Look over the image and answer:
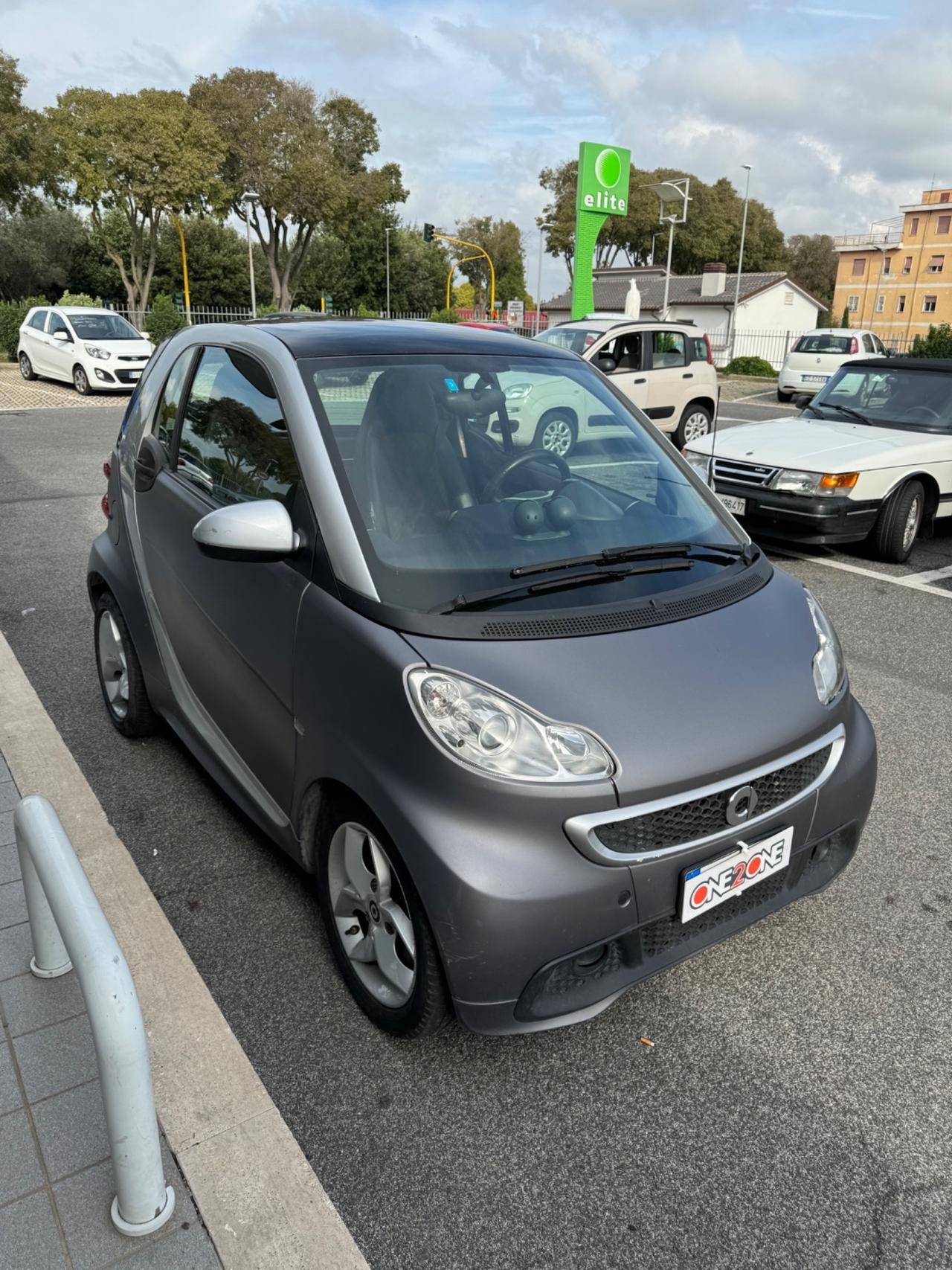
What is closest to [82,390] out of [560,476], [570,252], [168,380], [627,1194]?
[168,380]

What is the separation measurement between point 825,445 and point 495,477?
5.56 metres

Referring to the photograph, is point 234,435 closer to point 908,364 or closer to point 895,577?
point 895,577

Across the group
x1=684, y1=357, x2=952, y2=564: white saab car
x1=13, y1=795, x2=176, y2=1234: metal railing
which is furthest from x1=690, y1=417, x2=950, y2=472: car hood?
x1=13, y1=795, x2=176, y2=1234: metal railing

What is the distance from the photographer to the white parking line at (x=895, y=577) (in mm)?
6988

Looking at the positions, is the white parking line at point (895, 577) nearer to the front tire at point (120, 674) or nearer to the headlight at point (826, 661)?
the headlight at point (826, 661)

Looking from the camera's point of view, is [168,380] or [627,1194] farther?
[168,380]

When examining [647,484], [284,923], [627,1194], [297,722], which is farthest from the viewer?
[647,484]

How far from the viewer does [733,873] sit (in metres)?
2.26

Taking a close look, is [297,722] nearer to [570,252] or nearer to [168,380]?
[168,380]

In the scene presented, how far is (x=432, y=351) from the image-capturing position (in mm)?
3008

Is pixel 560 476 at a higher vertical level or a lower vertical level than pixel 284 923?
higher

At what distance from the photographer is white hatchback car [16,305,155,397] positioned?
1777cm

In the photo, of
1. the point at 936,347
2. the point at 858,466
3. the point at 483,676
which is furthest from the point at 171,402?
the point at 936,347

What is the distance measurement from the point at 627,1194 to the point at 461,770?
976mm
